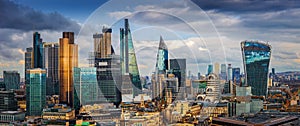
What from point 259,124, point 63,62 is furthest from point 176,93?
point 63,62

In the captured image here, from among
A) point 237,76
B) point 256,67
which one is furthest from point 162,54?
point 256,67

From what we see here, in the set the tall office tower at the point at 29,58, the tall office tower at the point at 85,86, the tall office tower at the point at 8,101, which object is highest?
the tall office tower at the point at 29,58

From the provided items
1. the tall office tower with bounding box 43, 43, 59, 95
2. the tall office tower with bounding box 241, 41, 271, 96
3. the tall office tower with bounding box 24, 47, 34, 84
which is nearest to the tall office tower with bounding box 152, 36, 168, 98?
the tall office tower with bounding box 241, 41, 271, 96

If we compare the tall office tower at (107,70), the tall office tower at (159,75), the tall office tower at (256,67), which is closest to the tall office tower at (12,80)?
the tall office tower at (107,70)

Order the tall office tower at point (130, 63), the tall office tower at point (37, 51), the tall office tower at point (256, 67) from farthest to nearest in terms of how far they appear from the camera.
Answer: the tall office tower at point (37, 51) < the tall office tower at point (256, 67) < the tall office tower at point (130, 63)

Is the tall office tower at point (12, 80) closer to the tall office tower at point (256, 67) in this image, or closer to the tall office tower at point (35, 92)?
the tall office tower at point (35, 92)

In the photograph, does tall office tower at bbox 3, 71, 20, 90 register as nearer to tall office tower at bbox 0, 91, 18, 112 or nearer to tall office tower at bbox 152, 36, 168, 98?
tall office tower at bbox 0, 91, 18, 112

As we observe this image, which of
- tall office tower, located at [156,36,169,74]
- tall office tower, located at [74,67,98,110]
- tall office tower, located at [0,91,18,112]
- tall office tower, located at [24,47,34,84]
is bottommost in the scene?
tall office tower, located at [0,91,18,112]

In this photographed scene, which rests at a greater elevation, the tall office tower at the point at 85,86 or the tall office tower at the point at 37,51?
the tall office tower at the point at 37,51

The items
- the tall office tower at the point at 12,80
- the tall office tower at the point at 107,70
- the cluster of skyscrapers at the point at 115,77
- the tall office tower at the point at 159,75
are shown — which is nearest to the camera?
the tall office tower at the point at 159,75
